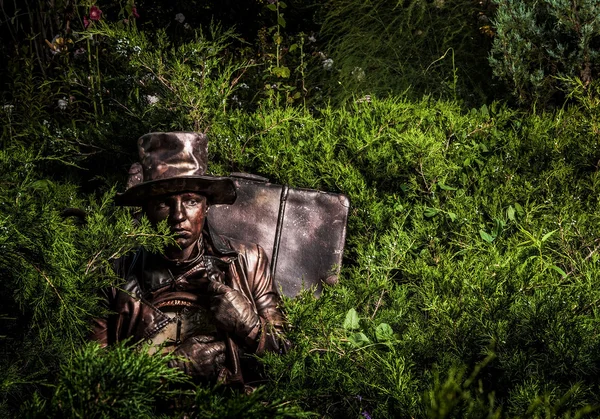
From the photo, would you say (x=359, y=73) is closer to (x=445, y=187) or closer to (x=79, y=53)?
(x=445, y=187)

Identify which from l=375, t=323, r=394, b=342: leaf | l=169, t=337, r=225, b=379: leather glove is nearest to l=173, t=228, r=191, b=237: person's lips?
l=169, t=337, r=225, b=379: leather glove

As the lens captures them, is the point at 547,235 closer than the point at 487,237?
Yes

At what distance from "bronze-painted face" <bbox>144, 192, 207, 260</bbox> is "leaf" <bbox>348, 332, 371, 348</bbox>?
692 millimetres

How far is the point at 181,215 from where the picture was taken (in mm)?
3100

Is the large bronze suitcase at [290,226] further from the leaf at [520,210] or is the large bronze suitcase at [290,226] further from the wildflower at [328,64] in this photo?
the wildflower at [328,64]

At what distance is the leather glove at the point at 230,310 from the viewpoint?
303 centimetres

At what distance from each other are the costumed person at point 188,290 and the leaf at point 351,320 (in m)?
0.27

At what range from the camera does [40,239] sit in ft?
9.36

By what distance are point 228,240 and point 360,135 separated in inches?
63.8

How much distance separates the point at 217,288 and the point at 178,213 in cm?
31

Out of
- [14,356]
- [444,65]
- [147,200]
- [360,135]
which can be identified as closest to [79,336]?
[14,356]

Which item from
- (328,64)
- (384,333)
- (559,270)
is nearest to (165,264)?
(384,333)

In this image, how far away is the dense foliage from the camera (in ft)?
8.88

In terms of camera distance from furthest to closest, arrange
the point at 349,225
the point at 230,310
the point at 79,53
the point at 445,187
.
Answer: the point at 79,53, the point at 445,187, the point at 349,225, the point at 230,310
